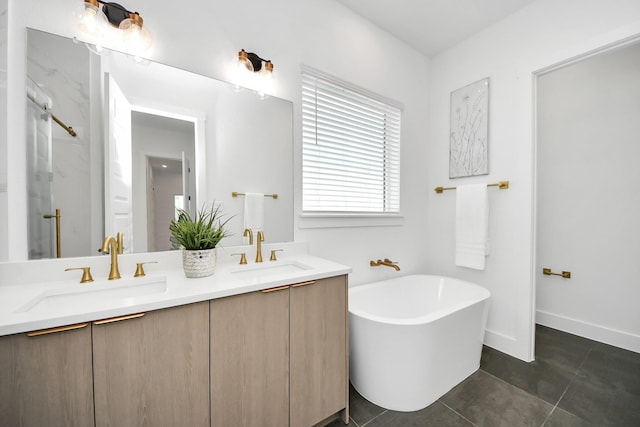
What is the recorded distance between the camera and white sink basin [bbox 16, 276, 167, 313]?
→ 0.91 metres

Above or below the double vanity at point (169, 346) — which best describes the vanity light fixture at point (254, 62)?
above

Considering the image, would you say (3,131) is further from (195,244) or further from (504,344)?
(504,344)

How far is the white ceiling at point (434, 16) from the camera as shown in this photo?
1.93 m

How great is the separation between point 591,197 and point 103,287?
142 inches

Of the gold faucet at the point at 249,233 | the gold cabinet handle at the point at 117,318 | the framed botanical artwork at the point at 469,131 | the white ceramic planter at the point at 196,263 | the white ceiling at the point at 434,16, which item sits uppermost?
the white ceiling at the point at 434,16

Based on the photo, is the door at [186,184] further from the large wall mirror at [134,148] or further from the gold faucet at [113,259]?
the gold faucet at [113,259]

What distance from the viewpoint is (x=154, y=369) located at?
0.84 meters

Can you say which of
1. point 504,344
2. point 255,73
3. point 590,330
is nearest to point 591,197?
point 590,330

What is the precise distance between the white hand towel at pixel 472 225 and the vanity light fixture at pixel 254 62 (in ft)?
6.22

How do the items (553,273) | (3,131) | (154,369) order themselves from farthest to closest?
(553,273), (3,131), (154,369)

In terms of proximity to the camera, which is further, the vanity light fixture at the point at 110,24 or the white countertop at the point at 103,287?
the vanity light fixture at the point at 110,24

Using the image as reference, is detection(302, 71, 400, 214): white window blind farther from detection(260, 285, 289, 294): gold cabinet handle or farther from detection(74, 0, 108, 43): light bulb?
detection(74, 0, 108, 43): light bulb

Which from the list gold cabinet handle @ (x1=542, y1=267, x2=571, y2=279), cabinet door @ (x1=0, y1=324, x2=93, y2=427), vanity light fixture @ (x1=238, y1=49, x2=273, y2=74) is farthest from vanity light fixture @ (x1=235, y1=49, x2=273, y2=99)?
gold cabinet handle @ (x1=542, y1=267, x2=571, y2=279)

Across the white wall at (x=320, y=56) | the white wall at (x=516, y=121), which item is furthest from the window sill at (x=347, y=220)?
the white wall at (x=516, y=121)
